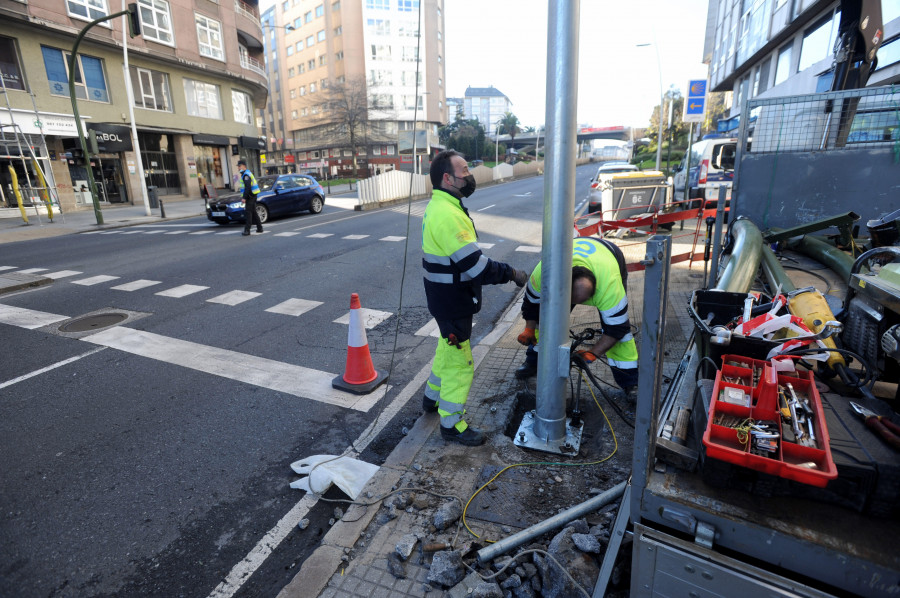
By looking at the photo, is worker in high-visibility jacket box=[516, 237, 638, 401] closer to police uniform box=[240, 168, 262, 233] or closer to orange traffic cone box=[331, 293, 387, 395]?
orange traffic cone box=[331, 293, 387, 395]

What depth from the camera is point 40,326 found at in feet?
20.4

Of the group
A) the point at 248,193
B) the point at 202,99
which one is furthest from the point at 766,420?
the point at 202,99

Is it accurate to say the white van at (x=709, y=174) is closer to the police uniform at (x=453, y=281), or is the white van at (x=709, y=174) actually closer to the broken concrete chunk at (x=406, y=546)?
the police uniform at (x=453, y=281)

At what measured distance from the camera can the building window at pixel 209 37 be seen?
2753cm

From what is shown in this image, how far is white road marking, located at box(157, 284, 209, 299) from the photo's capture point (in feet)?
25.1

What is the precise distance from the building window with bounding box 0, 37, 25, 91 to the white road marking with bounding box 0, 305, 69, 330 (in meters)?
18.3

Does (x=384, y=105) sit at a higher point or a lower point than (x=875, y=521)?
higher

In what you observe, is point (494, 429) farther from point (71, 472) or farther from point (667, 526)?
point (71, 472)

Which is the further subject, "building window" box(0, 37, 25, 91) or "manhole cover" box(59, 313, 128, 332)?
"building window" box(0, 37, 25, 91)

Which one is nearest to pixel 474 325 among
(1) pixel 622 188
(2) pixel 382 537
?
(2) pixel 382 537

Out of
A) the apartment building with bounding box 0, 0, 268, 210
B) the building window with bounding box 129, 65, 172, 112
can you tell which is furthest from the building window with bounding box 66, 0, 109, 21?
the building window with bounding box 129, 65, 172, 112

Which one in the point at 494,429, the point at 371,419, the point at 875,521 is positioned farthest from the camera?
the point at 371,419

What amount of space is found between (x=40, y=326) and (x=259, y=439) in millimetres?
4510

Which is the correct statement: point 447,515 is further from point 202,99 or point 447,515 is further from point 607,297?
point 202,99
